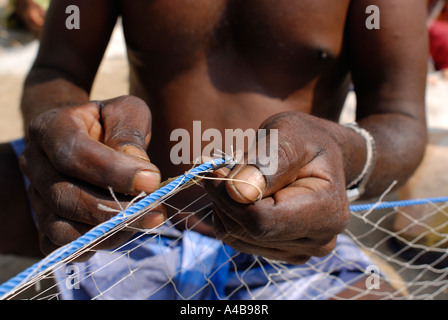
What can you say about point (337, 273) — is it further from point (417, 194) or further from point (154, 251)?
point (417, 194)

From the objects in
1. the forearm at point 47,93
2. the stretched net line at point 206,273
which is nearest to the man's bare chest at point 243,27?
the forearm at point 47,93

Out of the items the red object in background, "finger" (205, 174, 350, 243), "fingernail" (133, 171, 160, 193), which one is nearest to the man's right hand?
"fingernail" (133, 171, 160, 193)

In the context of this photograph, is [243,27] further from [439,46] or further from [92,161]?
[439,46]

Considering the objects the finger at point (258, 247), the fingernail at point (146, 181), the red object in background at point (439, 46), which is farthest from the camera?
the red object in background at point (439, 46)

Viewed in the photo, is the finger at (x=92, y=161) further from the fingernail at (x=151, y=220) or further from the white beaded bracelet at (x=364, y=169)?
the white beaded bracelet at (x=364, y=169)

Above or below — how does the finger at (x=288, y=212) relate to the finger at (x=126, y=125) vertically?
below

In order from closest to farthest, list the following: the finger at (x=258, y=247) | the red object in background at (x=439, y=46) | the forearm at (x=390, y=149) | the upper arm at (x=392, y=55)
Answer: the finger at (x=258, y=247) < the forearm at (x=390, y=149) < the upper arm at (x=392, y=55) < the red object in background at (x=439, y=46)

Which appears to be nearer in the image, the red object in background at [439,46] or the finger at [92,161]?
the finger at [92,161]

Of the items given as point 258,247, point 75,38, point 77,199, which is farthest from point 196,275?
point 75,38
